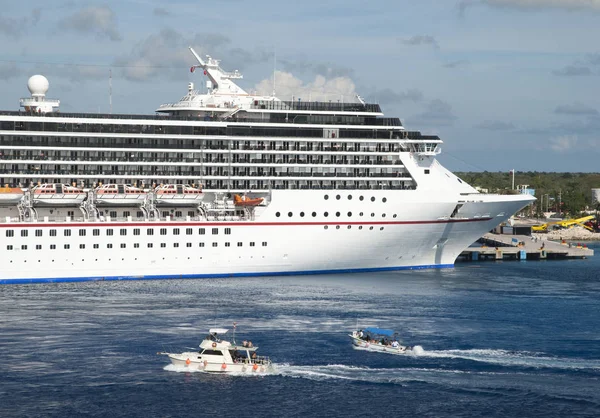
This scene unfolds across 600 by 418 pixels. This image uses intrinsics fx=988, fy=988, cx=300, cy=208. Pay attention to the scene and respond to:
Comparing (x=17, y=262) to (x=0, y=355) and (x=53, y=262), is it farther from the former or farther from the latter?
(x=0, y=355)

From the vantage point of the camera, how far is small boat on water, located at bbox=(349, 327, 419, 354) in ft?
147

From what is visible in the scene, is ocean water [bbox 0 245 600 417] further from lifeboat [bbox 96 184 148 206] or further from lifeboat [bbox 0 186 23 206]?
lifeboat [bbox 0 186 23 206]

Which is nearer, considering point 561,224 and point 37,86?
point 37,86

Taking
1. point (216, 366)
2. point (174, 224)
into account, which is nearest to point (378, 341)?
point (216, 366)

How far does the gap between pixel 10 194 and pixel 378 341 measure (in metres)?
30.5

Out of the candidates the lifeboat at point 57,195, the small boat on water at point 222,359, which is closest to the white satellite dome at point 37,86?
the lifeboat at point 57,195

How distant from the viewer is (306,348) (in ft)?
148

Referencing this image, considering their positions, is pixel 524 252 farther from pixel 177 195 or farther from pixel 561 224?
pixel 561 224

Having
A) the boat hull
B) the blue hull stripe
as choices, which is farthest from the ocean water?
the blue hull stripe

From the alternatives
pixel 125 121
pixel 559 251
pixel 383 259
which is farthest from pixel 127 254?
pixel 559 251

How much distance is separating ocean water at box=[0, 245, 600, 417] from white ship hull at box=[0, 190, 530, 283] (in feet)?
6.08

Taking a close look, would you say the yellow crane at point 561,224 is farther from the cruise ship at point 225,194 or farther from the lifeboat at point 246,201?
the lifeboat at point 246,201

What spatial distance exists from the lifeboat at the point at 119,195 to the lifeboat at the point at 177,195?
3.71ft

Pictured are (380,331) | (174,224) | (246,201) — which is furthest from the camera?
(246,201)
